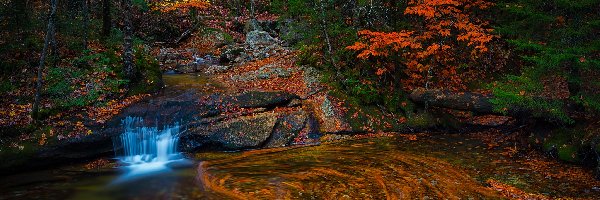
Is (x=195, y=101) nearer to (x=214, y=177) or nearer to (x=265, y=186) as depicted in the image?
(x=214, y=177)

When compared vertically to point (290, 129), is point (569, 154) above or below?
below

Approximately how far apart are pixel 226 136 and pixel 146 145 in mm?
2511

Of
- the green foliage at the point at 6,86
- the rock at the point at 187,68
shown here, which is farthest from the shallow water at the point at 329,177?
the rock at the point at 187,68

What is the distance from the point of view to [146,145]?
39.6ft

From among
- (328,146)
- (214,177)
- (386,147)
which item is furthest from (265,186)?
(386,147)

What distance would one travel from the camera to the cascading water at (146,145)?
1165cm

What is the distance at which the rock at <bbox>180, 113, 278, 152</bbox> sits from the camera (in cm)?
1221

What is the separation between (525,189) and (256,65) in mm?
13721

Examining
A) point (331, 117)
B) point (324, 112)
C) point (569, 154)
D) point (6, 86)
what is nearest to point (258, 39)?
point (324, 112)

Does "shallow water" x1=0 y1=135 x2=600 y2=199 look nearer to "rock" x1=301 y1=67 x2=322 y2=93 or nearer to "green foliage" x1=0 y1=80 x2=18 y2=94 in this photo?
"green foliage" x1=0 y1=80 x2=18 y2=94

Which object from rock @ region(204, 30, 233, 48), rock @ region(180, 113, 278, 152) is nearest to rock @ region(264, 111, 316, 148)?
rock @ region(180, 113, 278, 152)

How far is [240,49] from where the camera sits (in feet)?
72.8

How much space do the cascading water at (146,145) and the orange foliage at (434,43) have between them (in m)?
6.97

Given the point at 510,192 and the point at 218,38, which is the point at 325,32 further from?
the point at 218,38
